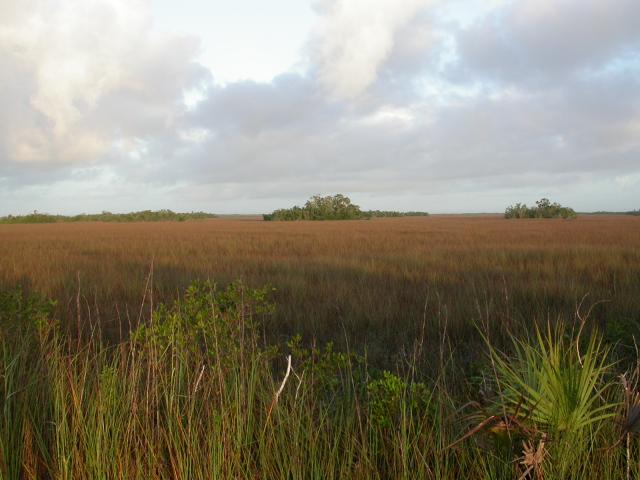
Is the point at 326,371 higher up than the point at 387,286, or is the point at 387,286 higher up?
the point at 326,371

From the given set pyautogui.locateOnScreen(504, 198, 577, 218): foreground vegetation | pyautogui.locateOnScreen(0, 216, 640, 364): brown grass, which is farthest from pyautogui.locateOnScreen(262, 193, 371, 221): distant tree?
pyautogui.locateOnScreen(0, 216, 640, 364): brown grass

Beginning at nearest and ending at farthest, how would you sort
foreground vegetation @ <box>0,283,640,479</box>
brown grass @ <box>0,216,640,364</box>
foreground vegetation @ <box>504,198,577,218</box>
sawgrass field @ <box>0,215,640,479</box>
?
foreground vegetation @ <box>0,283,640,479</box> < sawgrass field @ <box>0,215,640,479</box> < brown grass @ <box>0,216,640,364</box> < foreground vegetation @ <box>504,198,577,218</box>

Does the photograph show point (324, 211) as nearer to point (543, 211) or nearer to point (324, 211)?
point (324, 211)

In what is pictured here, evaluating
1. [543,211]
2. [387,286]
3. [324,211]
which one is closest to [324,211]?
[324,211]

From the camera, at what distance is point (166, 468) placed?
201cm

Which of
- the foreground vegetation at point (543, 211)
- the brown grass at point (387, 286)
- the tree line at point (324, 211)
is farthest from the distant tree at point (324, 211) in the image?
the brown grass at point (387, 286)

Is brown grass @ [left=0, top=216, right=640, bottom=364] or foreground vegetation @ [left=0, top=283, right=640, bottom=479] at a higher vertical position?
foreground vegetation @ [left=0, top=283, right=640, bottom=479]

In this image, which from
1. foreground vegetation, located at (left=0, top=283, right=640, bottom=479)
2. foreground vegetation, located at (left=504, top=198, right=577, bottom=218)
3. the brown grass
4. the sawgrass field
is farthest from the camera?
foreground vegetation, located at (left=504, top=198, right=577, bottom=218)

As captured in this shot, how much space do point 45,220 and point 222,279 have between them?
84.8 m

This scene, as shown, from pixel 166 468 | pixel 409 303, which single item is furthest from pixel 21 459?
pixel 409 303

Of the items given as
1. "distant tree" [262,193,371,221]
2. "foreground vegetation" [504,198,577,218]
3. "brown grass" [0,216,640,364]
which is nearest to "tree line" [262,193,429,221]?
"distant tree" [262,193,371,221]

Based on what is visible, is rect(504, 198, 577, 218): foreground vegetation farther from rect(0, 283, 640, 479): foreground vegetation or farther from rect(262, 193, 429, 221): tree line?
rect(0, 283, 640, 479): foreground vegetation

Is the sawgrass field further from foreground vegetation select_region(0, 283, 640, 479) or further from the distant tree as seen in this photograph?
the distant tree

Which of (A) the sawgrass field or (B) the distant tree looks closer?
(A) the sawgrass field
